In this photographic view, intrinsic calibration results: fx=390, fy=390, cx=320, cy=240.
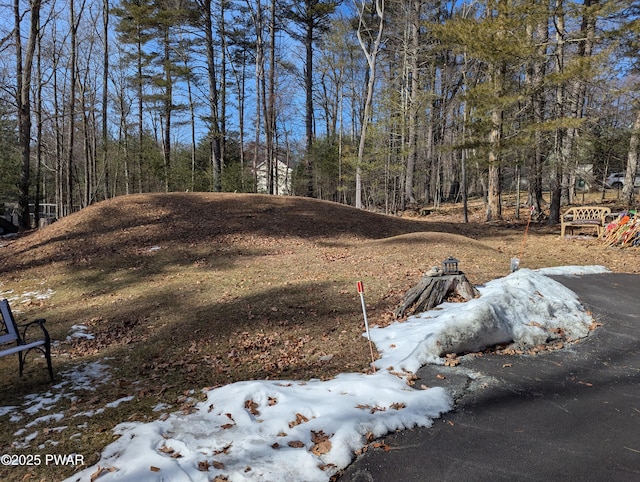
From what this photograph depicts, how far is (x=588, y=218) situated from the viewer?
11.7 meters

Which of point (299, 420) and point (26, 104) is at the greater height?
point (26, 104)

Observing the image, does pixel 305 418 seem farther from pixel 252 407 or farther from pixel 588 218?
pixel 588 218

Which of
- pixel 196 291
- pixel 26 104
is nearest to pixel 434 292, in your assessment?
pixel 196 291

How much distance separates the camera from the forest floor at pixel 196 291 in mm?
3928

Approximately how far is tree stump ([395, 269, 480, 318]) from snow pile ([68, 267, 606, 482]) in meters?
0.63

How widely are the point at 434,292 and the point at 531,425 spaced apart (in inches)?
102

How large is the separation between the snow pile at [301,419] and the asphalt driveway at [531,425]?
0.19m

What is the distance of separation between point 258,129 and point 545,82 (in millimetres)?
17342

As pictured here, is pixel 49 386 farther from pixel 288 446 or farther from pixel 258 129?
pixel 258 129

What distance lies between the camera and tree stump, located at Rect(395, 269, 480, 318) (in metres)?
5.48

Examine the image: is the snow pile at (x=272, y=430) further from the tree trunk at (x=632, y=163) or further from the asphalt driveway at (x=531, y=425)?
the tree trunk at (x=632, y=163)

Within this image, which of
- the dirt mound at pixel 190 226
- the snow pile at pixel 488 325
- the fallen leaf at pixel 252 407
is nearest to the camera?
the fallen leaf at pixel 252 407

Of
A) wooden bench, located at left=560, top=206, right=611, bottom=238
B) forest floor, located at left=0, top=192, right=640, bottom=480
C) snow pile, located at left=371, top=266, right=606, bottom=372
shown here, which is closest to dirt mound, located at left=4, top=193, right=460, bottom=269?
forest floor, located at left=0, top=192, right=640, bottom=480

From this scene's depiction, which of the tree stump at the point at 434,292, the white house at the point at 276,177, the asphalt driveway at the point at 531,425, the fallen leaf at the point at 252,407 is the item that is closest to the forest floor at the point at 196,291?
the tree stump at the point at 434,292
